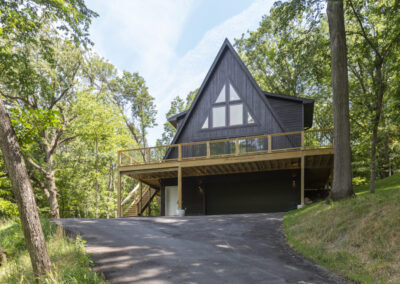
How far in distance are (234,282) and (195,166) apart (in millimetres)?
10000

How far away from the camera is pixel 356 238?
6.39 metres

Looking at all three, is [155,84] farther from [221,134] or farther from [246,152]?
[246,152]

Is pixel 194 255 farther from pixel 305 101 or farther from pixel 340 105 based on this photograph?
pixel 305 101

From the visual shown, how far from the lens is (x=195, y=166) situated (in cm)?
1485

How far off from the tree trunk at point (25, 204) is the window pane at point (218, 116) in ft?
40.1

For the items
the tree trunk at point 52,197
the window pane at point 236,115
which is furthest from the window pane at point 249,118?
the tree trunk at point 52,197

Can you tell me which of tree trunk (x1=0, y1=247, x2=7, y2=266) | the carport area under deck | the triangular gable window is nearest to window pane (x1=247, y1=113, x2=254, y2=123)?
the triangular gable window

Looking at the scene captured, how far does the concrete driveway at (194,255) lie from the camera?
17.0ft

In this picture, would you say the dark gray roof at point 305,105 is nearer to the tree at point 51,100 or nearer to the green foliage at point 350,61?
the green foliage at point 350,61

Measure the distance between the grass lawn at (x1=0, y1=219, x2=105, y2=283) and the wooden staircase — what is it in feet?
34.5

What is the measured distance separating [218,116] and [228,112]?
0.61 m

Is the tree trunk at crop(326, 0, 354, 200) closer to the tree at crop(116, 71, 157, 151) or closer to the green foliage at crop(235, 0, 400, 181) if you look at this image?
the green foliage at crop(235, 0, 400, 181)

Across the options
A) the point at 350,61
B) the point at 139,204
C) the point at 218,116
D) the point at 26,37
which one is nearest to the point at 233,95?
the point at 218,116

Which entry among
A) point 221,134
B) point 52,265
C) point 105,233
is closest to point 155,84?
A: point 221,134
